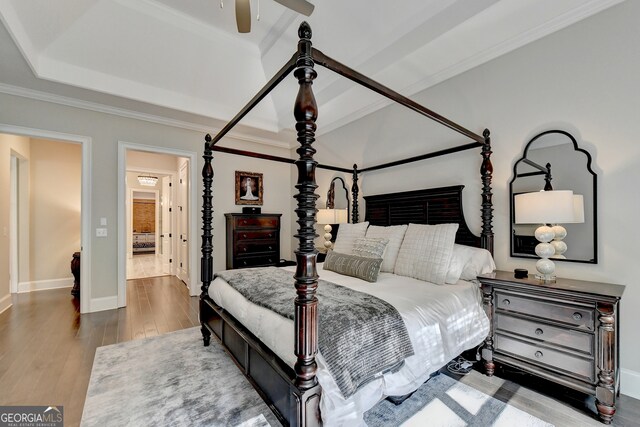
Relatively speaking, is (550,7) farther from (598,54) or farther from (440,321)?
(440,321)

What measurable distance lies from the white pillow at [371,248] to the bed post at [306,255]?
1527 mm

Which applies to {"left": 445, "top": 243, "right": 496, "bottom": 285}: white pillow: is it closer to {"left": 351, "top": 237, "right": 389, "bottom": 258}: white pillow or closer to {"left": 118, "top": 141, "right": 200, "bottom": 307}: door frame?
{"left": 351, "top": 237, "right": 389, "bottom": 258}: white pillow

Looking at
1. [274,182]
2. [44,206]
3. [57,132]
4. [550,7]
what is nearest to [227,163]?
[274,182]

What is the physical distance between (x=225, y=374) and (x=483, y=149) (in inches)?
121

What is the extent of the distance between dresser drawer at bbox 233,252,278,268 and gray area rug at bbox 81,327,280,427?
187 cm

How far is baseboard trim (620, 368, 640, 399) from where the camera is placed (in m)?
1.96

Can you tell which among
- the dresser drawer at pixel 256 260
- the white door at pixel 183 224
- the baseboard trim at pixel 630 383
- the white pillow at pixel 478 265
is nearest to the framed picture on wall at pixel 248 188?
the white door at pixel 183 224

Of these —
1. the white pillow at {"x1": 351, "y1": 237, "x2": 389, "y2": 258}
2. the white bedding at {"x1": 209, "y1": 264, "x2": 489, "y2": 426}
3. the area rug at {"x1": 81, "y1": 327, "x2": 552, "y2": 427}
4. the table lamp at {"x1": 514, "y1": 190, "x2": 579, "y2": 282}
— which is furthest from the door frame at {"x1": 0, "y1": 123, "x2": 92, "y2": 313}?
the table lamp at {"x1": 514, "y1": 190, "x2": 579, "y2": 282}

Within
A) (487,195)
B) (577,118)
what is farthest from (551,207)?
(577,118)

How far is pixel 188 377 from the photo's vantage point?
2197mm

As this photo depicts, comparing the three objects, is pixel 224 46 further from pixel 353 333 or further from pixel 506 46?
pixel 353 333

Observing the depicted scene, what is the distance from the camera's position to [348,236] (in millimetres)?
3334

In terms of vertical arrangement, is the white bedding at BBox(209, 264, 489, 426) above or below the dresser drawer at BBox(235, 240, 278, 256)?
below

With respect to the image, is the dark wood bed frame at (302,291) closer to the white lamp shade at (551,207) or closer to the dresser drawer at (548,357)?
the white lamp shade at (551,207)
